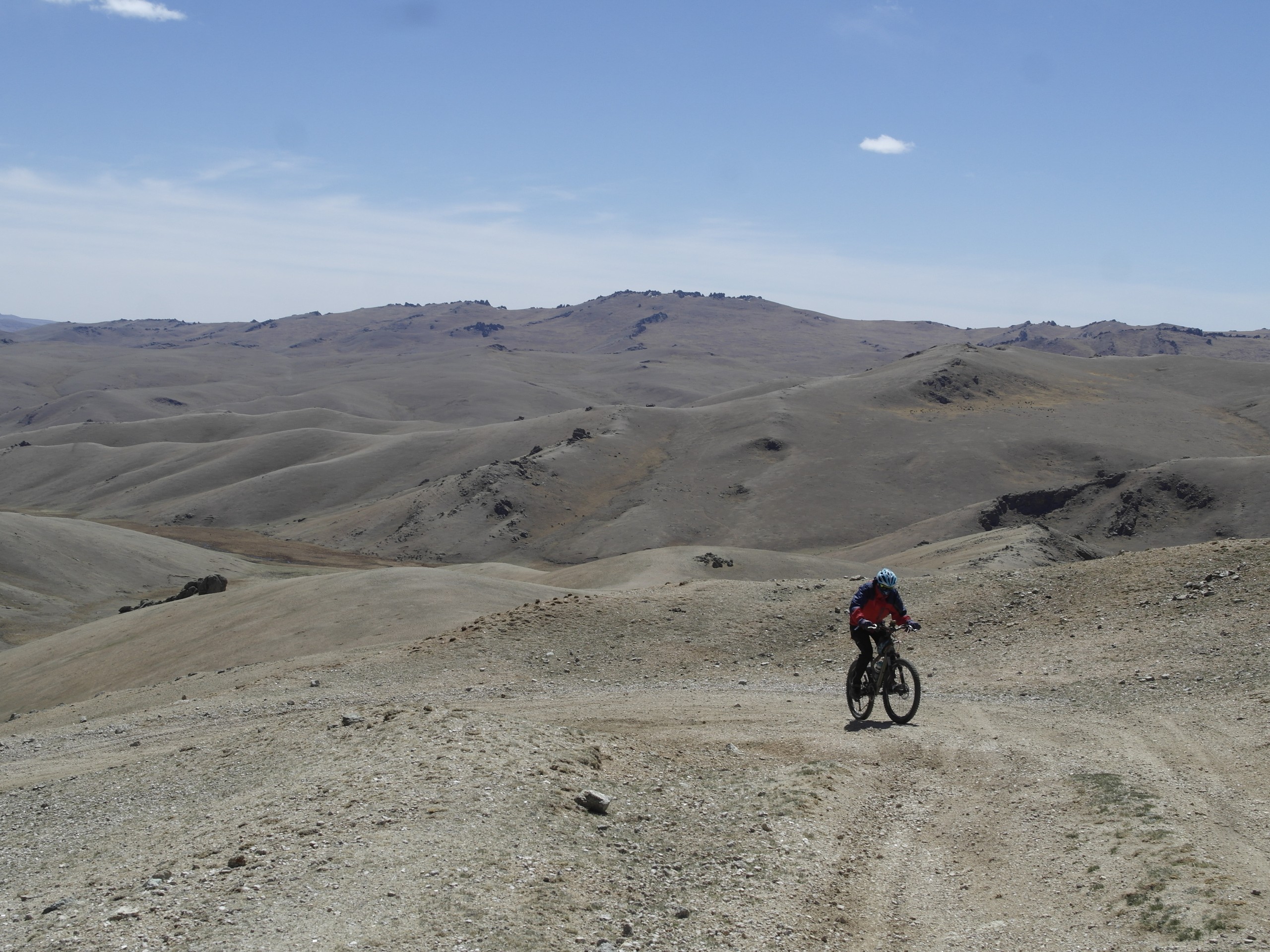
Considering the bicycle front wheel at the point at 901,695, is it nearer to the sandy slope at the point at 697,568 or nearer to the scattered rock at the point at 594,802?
the scattered rock at the point at 594,802

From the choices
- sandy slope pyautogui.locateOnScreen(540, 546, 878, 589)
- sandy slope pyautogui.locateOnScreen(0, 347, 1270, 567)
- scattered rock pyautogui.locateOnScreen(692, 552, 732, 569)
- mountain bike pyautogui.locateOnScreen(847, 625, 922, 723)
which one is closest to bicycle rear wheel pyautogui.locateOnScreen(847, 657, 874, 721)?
mountain bike pyautogui.locateOnScreen(847, 625, 922, 723)

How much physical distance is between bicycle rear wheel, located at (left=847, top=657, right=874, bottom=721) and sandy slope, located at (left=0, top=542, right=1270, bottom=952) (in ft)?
1.26

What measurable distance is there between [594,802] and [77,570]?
159 feet

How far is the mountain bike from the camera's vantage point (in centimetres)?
1173

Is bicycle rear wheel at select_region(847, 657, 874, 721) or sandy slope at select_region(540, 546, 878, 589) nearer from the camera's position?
bicycle rear wheel at select_region(847, 657, 874, 721)

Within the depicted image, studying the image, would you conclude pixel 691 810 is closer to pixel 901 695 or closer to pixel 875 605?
pixel 901 695

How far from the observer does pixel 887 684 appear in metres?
11.7

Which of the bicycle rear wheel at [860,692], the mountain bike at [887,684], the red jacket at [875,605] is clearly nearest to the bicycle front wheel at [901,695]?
the mountain bike at [887,684]

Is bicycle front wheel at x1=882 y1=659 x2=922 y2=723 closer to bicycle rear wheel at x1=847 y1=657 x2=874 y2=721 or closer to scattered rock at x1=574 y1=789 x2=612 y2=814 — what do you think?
bicycle rear wheel at x1=847 y1=657 x2=874 y2=721

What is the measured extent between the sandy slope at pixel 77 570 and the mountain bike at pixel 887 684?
37967mm

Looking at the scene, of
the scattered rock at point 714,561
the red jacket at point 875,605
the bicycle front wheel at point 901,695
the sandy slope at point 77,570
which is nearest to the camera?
the bicycle front wheel at point 901,695

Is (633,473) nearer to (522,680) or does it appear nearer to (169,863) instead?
(522,680)

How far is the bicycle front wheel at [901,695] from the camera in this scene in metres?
11.7

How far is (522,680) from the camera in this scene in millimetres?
15625
